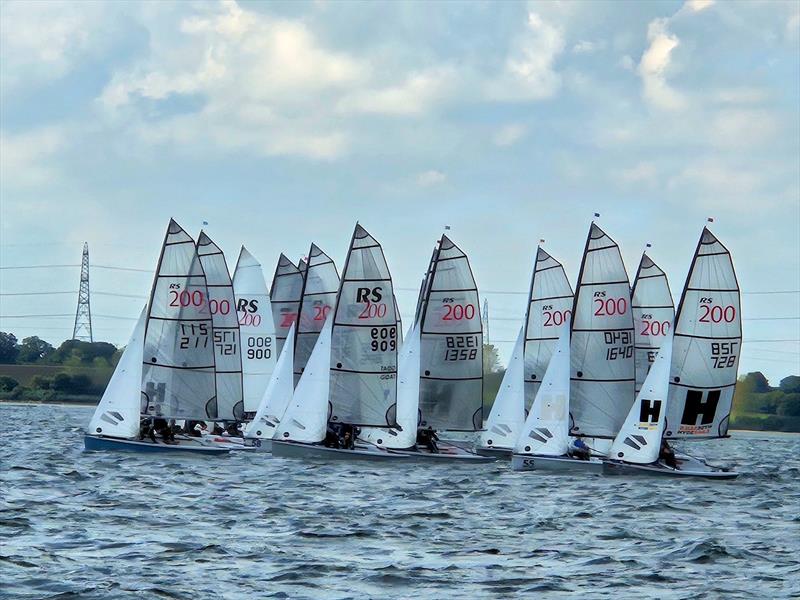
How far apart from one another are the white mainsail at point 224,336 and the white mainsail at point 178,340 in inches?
200

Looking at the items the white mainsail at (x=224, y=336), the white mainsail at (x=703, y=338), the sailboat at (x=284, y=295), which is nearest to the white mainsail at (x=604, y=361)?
the white mainsail at (x=703, y=338)

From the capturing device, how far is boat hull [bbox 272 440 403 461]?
150 ft

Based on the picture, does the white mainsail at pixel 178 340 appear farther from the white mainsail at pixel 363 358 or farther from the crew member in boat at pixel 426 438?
the crew member in boat at pixel 426 438

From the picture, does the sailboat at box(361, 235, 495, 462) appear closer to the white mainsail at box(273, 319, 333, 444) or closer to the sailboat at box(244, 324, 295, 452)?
the sailboat at box(244, 324, 295, 452)

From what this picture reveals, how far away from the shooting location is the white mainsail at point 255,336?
59.9m

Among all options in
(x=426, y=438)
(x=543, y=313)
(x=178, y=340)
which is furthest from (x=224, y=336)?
(x=543, y=313)

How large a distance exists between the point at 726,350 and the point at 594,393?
4.62m

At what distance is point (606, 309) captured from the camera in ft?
157

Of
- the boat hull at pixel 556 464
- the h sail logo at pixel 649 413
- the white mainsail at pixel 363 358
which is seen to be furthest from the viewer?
the white mainsail at pixel 363 358

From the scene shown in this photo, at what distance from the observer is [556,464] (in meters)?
43.6

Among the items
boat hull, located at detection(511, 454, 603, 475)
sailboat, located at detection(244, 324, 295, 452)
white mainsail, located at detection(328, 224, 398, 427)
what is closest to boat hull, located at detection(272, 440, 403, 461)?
white mainsail, located at detection(328, 224, 398, 427)

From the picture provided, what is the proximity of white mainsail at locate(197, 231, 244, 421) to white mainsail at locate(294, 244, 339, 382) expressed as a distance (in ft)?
8.11

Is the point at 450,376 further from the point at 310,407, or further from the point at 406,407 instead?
the point at 310,407

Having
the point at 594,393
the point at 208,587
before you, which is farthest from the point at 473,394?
the point at 208,587
